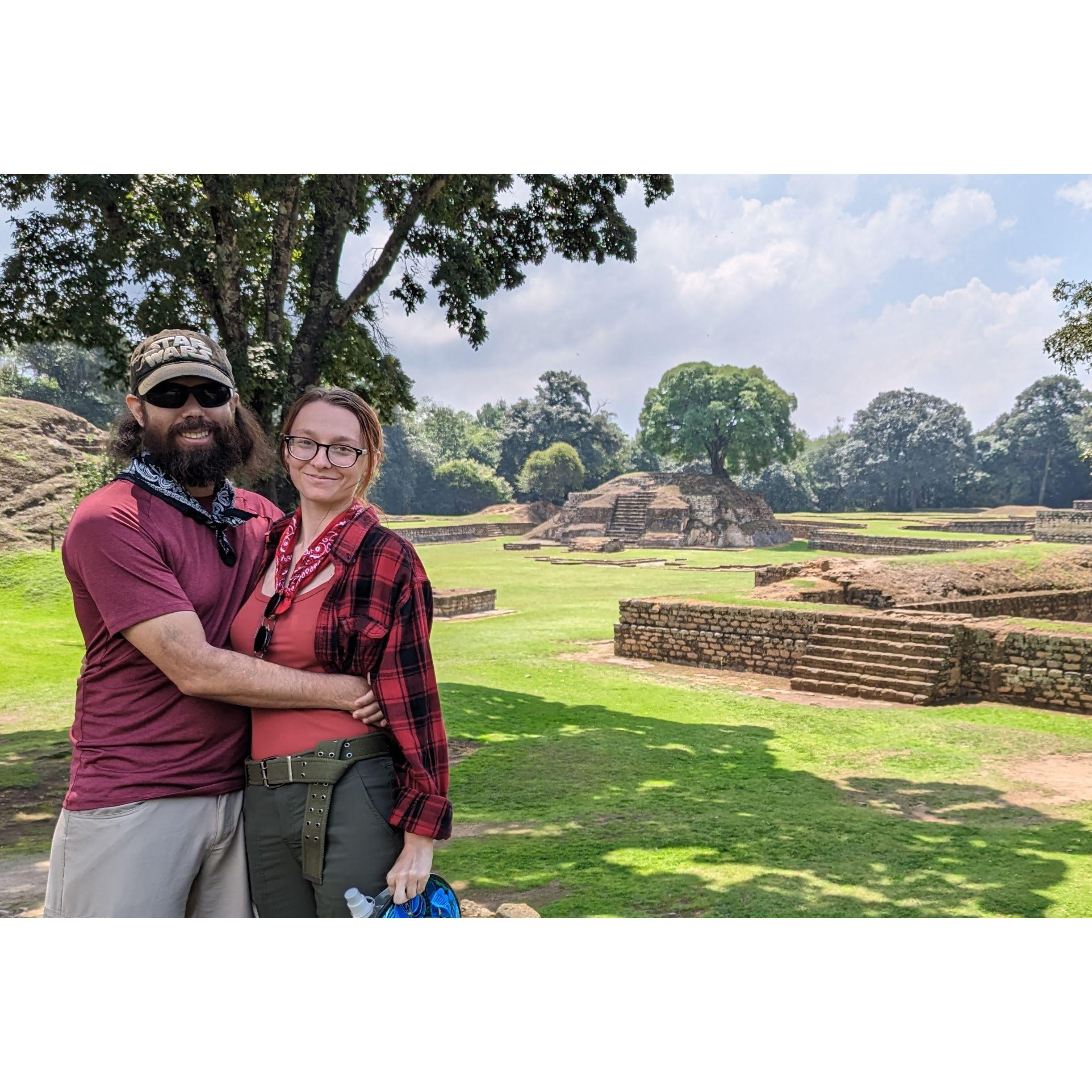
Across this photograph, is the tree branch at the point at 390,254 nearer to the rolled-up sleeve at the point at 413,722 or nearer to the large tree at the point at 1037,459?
the rolled-up sleeve at the point at 413,722

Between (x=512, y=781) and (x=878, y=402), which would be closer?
(x=512, y=781)

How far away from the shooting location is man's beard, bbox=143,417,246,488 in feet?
5.96

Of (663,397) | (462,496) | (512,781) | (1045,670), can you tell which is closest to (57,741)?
(512,781)

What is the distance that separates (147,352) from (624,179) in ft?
21.6

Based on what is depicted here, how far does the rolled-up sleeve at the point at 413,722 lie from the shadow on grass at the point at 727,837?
2.14 m

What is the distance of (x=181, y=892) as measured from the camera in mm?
1730

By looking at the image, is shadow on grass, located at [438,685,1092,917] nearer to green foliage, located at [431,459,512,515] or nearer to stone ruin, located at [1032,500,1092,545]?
stone ruin, located at [1032,500,1092,545]

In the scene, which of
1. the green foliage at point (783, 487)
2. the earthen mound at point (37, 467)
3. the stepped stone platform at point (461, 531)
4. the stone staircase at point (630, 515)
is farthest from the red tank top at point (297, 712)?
the green foliage at point (783, 487)

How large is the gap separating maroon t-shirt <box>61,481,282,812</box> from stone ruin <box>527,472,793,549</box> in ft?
89.9

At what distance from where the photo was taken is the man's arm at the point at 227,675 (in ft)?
5.32

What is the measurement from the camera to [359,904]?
1.60m

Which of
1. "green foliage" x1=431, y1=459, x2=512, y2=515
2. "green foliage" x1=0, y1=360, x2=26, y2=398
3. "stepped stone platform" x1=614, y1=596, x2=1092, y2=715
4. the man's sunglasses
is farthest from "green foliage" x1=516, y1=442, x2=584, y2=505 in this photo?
the man's sunglasses

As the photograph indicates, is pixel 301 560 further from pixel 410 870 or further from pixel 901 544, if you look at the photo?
pixel 901 544

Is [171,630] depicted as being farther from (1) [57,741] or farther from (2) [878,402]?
(2) [878,402]
